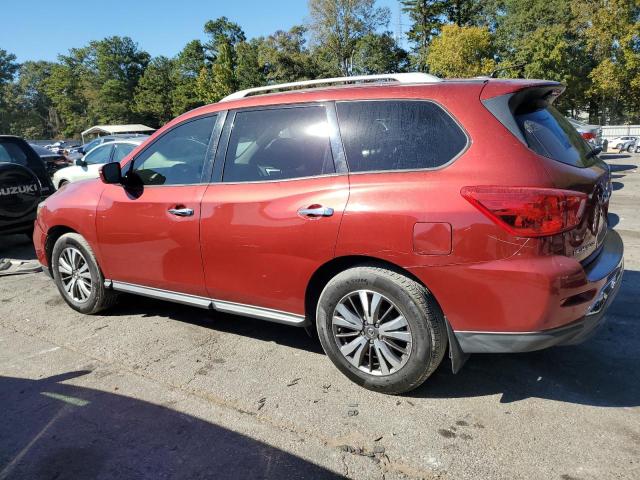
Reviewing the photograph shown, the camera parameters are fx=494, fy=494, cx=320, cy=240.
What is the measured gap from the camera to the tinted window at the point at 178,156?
380cm

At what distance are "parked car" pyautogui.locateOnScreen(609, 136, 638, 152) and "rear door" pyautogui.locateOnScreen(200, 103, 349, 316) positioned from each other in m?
28.3

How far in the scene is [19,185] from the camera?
22.9ft

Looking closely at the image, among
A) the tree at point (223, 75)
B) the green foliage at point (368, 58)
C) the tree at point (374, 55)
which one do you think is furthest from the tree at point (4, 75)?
the tree at point (374, 55)

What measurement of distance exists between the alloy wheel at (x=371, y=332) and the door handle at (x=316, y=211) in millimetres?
513

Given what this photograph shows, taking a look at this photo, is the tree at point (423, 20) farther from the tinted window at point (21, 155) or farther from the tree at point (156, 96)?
the tinted window at point (21, 155)

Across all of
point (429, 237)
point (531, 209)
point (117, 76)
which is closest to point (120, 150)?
point (429, 237)

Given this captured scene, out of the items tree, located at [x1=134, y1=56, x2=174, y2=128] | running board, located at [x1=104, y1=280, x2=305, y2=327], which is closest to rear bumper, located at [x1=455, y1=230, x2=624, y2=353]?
running board, located at [x1=104, y1=280, x2=305, y2=327]

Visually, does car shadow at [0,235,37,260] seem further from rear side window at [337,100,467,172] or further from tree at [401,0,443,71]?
tree at [401,0,443,71]

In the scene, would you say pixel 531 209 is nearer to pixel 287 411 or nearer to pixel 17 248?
pixel 287 411

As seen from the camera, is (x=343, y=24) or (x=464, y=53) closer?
(x=464, y=53)

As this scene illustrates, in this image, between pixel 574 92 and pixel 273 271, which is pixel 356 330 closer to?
pixel 273 271

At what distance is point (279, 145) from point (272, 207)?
0.48 metres

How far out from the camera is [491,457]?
8.08 feet

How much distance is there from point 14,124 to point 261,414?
113886 millimetres
